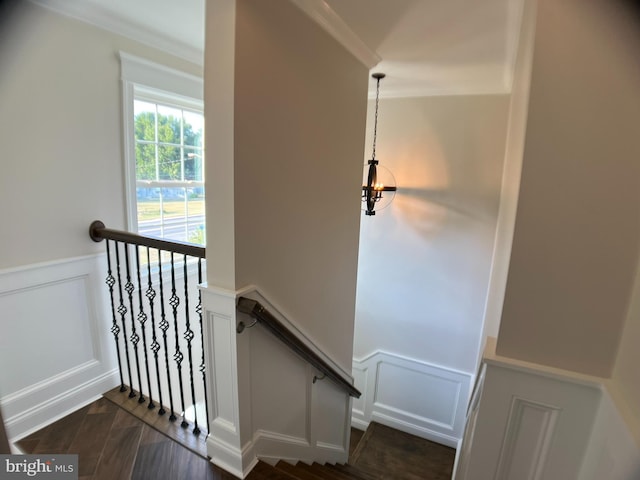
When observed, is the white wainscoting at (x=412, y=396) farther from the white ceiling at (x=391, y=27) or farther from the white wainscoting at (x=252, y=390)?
the white ceiling at (x=391, y=27)

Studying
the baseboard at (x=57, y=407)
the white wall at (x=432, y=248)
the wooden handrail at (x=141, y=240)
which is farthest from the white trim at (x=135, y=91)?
the white wall at (x=432, y=248)

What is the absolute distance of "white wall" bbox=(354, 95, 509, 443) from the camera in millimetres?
3262

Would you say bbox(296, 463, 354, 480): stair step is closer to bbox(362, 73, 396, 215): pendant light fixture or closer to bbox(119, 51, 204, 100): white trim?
bbox(362, 73, 396, 215): pendant light fixture

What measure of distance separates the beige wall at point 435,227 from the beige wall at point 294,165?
130 cm

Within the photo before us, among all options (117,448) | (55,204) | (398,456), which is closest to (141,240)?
Result: (55,204)

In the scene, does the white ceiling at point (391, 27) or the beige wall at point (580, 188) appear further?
the white ceiling at point (391, 27)

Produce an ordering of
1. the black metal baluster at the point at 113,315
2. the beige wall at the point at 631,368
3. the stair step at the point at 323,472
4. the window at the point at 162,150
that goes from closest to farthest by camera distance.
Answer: the beige wall at the point at 631,368, the stair step at the point at 323,472, the black metal baluster at the point at 113,315, the window at the point at 162,150

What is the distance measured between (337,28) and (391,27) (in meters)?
0.33

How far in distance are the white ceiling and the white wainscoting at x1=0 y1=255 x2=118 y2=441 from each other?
1444mm

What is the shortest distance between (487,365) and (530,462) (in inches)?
14.6

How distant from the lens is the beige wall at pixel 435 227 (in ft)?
10.6

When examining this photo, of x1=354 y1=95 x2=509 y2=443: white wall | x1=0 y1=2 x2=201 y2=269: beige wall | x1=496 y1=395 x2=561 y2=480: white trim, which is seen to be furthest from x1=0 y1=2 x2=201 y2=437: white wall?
x1=354 y1=95 x2=509 y2=443: white wall

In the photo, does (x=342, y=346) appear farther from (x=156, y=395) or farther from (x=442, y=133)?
(x=442, y=133)

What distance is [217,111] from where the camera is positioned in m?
1.30
